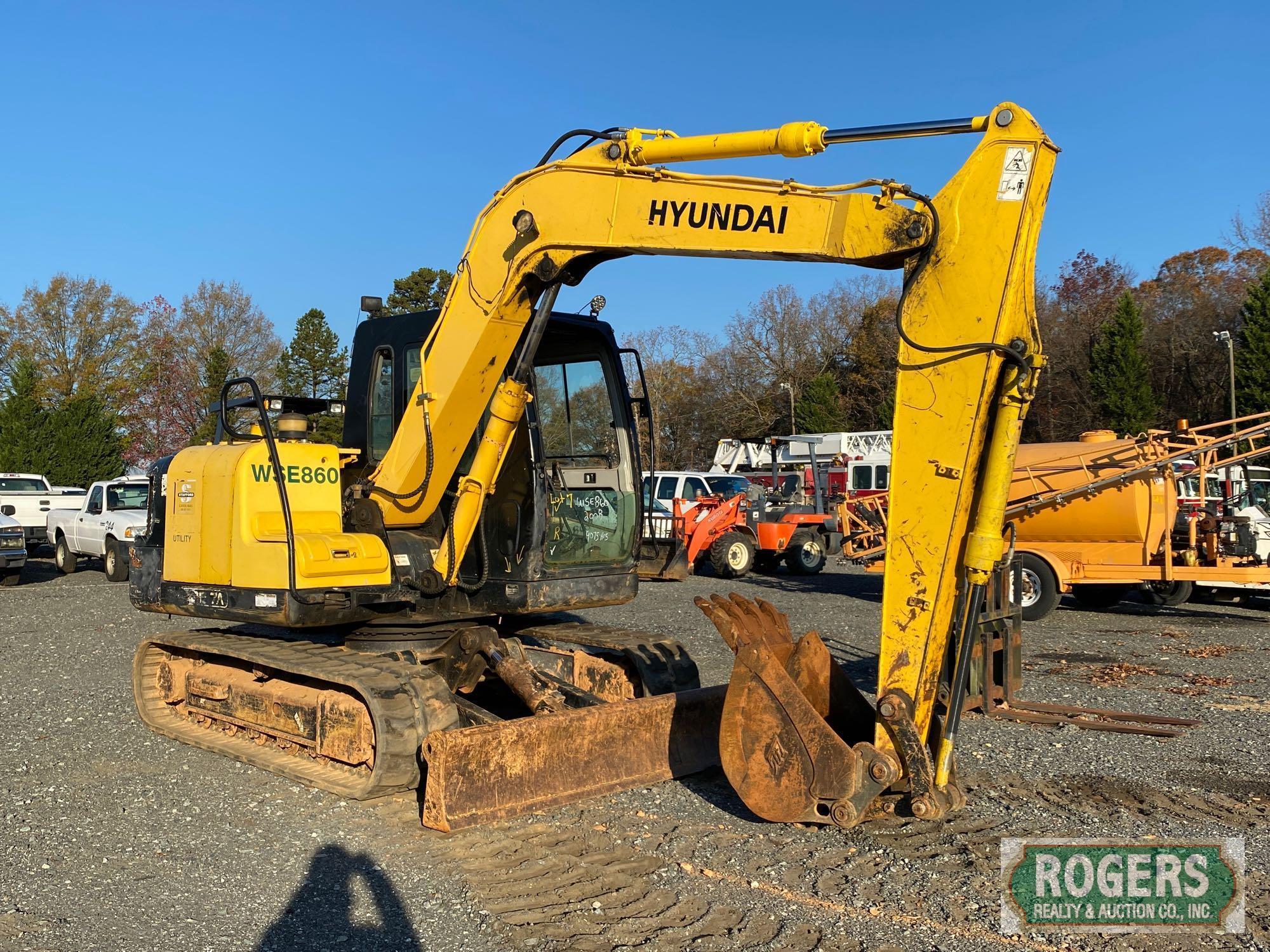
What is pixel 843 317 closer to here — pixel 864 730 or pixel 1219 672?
pixel 1219 672

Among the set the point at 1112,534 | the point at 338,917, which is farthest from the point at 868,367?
the point at 338,917

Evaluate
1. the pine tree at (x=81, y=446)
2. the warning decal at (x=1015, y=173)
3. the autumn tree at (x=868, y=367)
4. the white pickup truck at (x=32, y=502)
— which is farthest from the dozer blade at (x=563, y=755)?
the autumn tree at (x=868, y=367)

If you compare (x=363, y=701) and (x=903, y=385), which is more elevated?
(x=903, y=385)

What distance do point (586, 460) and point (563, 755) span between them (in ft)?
7.06

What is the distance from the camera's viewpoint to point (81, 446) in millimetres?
34531

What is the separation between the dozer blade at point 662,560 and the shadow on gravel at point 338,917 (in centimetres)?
296

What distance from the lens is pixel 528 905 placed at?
4598 millimetres

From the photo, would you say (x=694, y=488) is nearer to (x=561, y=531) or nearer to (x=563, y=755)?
(x=561, y=531)

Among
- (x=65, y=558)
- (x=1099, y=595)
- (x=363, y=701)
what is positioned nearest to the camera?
(x=363, y=701)

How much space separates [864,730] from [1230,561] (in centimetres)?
1078

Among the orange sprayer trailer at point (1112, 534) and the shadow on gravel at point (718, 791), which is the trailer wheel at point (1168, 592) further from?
the shadow on gravel at point (718, 791)

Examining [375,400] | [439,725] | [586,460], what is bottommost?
[439,725]

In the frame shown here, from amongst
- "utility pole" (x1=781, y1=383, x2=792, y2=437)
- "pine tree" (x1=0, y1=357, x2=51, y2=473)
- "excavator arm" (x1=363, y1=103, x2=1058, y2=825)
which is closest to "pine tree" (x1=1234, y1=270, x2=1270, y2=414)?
"utility pole" (x1=781, y1=383, x2=792, y2=437)

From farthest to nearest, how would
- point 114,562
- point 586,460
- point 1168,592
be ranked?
point 114,562
point 1168,592
point 586,460
